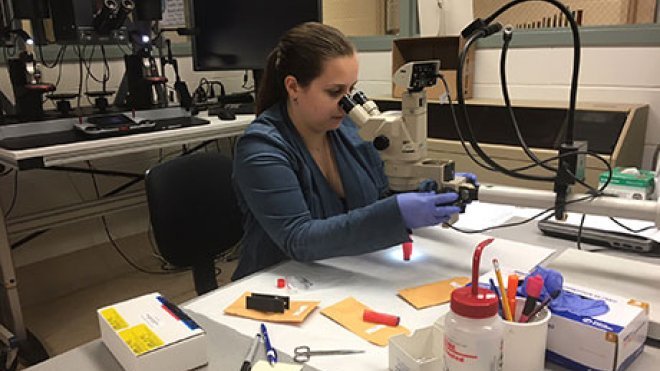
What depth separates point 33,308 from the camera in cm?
262

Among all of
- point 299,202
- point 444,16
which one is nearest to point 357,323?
point 299,202

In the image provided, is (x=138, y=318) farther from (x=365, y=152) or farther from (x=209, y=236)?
(x=365, y=152)

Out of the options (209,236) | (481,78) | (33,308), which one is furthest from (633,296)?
(33,308)

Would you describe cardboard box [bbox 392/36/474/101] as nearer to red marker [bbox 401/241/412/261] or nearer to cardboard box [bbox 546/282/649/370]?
red marker [bbox 401/241/412/261]

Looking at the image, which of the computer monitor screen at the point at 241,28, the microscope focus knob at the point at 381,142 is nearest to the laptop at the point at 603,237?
the microscope focus knob at the point at 381,142

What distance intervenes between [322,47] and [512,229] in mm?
664

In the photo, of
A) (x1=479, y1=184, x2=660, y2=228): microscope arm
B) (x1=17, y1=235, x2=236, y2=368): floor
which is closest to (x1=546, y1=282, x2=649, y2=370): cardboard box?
(x1=479, y1=184, x2=660, y2=228): microscope arm

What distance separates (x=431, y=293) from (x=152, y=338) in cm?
50

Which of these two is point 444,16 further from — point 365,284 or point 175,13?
point 365,284

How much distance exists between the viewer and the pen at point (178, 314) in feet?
2.72

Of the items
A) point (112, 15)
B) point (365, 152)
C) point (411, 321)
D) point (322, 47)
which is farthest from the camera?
point (112, 15)

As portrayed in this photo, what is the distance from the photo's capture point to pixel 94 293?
9.05ft

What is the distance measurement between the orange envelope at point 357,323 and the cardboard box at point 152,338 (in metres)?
0.24

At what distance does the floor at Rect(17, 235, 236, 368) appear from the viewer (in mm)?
2348
